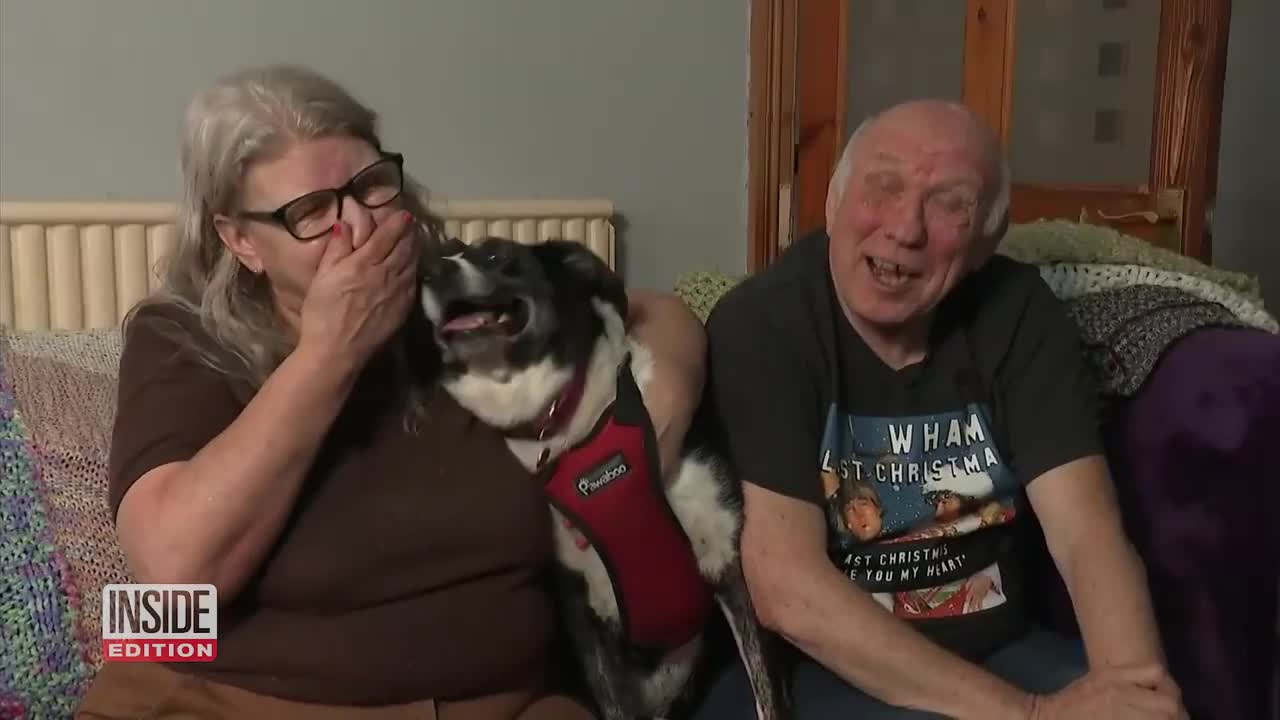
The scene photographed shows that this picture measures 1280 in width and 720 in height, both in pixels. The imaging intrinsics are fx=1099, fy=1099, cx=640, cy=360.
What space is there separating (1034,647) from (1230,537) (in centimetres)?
28

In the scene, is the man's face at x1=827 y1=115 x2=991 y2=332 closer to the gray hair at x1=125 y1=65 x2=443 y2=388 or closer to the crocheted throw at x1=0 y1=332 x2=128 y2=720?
the gray hair at x1=125 y1=65 x2=443 y2=388

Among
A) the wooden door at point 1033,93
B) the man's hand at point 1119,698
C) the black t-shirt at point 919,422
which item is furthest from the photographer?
the wooden door at point 1033,93

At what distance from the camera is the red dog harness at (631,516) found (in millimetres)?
1239

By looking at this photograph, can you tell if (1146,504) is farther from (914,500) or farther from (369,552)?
(369,552)

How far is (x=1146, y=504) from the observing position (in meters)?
1.42

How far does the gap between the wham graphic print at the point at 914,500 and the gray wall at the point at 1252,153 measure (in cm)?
260

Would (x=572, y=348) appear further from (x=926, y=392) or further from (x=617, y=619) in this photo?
(x=926, y=392)

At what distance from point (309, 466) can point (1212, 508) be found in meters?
1.06

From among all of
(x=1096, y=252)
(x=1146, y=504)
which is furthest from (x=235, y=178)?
(x=1096, y=252)

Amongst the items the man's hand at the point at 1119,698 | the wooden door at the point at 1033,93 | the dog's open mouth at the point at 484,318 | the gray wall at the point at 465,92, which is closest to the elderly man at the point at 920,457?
the man's hand at the point at 1119,698

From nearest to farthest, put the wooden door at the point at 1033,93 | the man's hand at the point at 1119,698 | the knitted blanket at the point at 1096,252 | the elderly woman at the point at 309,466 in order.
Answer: the elderly woman at the point at 309,466 < the man's hand at the point at 1119,698 < the knitted blanket at the point at 1096,252 < the wooden door at the point at 1033,93

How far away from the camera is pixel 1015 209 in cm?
276

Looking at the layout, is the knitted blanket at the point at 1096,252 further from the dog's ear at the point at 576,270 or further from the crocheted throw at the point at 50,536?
the crocheted throw at the point at 50,536

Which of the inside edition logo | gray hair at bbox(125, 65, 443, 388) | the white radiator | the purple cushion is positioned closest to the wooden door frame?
the white radiator
